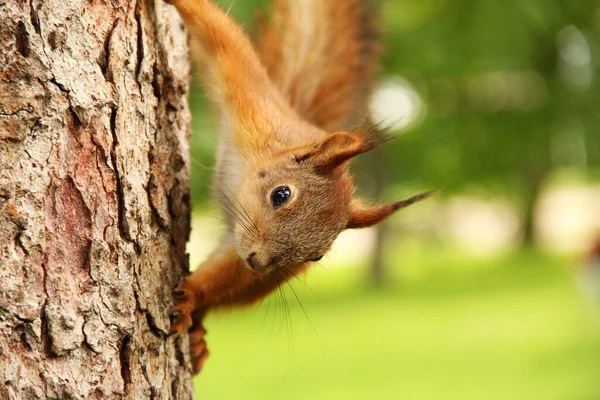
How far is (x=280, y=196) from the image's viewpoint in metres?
1.60

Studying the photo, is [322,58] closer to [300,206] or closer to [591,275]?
[300,206]

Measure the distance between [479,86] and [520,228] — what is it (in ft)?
15.0

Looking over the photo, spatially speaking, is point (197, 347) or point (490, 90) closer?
point (197, 347)

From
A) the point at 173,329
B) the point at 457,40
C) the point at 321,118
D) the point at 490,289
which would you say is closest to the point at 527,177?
the point at 490,289

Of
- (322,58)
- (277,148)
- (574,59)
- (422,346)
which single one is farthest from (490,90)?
(277,148)

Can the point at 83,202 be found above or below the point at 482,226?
below

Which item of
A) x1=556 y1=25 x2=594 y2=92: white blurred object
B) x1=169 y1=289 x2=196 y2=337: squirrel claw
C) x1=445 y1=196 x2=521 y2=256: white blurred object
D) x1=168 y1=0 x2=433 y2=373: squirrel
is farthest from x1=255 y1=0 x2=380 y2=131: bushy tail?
x1=445 y1=196 x2=521 y2=256: white blurred object

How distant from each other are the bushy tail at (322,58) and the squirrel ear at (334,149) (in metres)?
0.37

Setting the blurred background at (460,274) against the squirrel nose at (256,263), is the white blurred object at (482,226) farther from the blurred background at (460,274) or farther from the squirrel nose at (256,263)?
the squirrel nose at (256,263)

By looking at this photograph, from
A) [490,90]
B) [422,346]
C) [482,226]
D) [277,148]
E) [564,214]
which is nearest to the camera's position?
[277,148]

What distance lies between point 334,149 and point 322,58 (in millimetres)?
505

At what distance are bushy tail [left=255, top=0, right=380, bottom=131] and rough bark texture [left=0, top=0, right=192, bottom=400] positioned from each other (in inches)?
23.6

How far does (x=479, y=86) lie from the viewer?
693 centimetres

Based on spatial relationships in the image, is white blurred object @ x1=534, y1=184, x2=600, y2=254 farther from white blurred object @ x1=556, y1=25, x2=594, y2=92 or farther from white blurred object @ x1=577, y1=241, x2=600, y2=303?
white blurred object @ x1=577, y1=241, x2=600, y2=303
